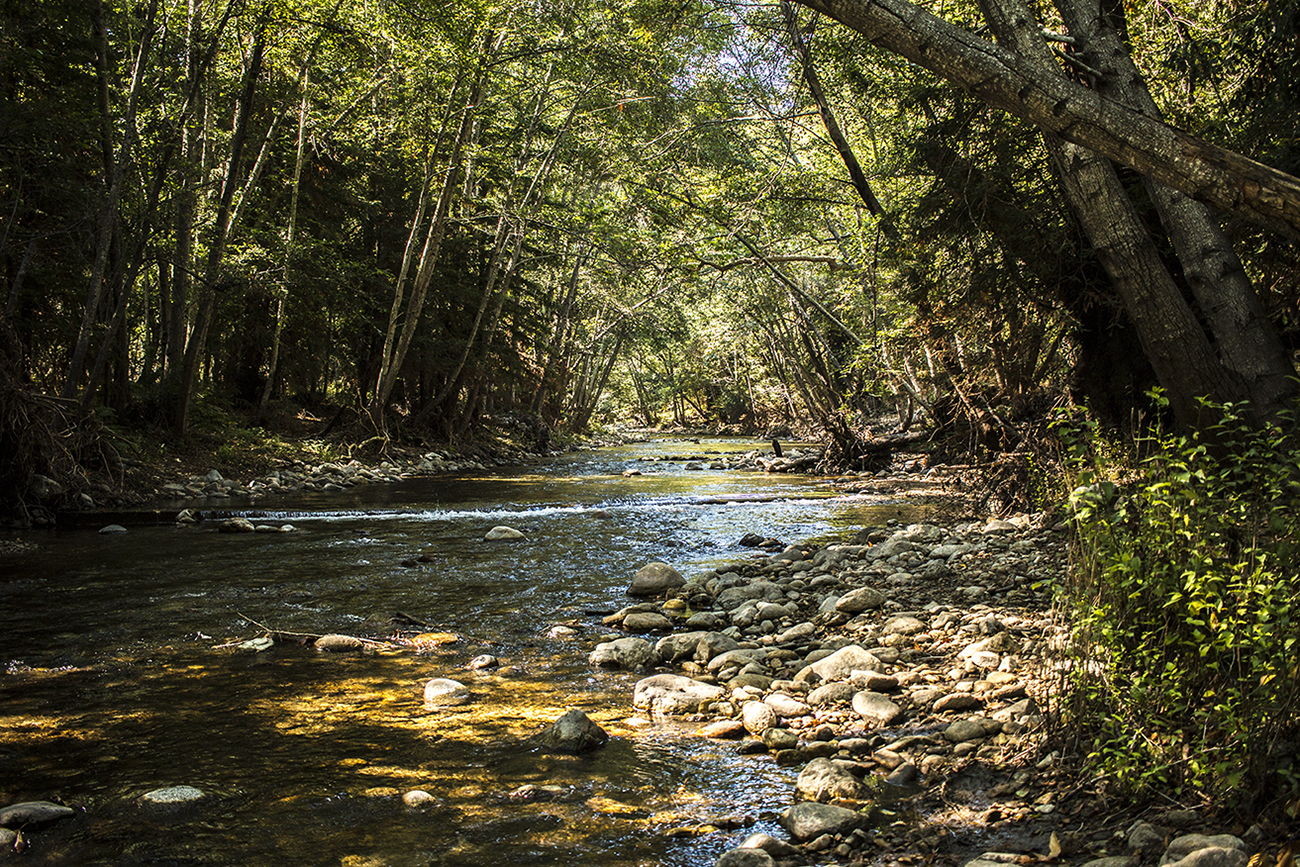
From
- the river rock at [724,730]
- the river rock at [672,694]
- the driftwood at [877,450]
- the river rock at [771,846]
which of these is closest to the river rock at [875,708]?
the river rock at [724,730]

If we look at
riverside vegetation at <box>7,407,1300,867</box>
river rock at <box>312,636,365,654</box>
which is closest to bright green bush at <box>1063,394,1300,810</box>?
riverside vegetation at <box>7,407,1300,867</box>

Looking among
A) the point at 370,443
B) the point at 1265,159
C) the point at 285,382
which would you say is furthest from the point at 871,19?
the point at 285,382

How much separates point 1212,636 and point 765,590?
154 inches

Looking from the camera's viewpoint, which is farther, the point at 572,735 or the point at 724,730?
the point at 724,730

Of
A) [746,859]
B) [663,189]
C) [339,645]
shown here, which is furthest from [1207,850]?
[663,189]

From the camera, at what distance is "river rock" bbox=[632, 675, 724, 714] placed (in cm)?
414

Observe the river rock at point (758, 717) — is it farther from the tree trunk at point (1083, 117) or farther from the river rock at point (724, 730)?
the tree trunk at point (1083, 117)

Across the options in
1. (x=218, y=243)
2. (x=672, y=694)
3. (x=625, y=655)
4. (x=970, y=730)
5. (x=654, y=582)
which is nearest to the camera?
(x=970, y=730)

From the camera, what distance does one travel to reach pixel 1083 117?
2887 millimetres

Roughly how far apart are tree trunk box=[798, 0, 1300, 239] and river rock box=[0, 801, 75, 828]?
4.08 meters

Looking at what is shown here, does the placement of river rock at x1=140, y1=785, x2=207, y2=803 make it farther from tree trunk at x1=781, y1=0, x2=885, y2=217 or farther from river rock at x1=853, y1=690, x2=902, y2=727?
tree trunk at x1=781, y1=0, x2=885, y2=217

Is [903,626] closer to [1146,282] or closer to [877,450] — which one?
[1146,282]

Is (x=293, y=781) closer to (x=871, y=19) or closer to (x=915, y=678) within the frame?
(x=915, y=678)

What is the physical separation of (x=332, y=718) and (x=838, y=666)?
8.73 ft
